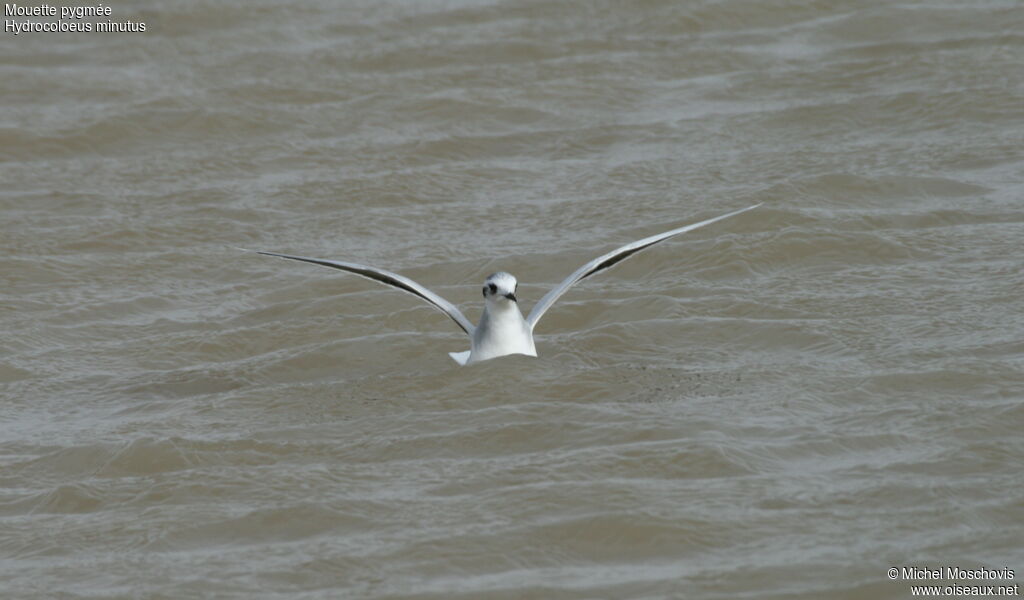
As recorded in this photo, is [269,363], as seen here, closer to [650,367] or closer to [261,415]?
[261,415]

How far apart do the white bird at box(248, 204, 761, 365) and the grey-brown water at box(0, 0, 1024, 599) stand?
15 centimetres

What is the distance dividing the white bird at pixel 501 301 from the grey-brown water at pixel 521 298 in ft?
0.50

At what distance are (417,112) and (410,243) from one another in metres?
2.57

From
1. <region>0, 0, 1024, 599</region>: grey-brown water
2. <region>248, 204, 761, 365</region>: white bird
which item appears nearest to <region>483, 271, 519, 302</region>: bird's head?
<region>248, 204, 761, 365</region>: white bird

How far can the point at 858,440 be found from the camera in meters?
7.88

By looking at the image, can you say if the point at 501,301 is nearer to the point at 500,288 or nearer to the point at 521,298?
the point at 500,288

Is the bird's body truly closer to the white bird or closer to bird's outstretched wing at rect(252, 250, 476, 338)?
the white bird

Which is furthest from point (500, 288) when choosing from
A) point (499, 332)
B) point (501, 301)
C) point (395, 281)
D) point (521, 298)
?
point (521, 298)

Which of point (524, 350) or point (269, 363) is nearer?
point (524, 350)

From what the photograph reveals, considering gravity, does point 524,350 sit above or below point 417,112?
below

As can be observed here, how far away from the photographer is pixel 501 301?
28.8 ft

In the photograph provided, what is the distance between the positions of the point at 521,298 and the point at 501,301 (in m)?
1.93

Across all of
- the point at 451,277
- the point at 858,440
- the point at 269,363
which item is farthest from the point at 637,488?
the point at 451,277

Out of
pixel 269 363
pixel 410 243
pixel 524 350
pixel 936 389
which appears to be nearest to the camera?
pixel 936 389
